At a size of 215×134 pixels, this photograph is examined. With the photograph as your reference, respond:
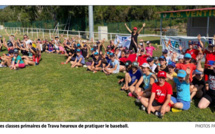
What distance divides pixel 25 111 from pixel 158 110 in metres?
3.54

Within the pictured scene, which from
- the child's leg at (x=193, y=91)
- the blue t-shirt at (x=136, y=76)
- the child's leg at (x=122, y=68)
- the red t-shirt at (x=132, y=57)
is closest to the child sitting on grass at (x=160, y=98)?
the child's leg at (x=193, y=91)

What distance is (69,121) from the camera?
15.7 feet

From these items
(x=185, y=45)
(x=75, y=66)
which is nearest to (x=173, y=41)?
(x=185, y=45)

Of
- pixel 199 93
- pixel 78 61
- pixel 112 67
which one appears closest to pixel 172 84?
pixel 199 93

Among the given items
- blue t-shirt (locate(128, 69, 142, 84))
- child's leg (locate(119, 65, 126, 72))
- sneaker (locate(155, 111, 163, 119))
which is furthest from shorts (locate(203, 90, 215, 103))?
child's leg (locate(119, 65, 126, 72))

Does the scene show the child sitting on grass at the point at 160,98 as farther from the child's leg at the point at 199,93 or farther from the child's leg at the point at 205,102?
the child's leg at the point at 199,93

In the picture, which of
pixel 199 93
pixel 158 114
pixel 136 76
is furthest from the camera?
pixel 136 76

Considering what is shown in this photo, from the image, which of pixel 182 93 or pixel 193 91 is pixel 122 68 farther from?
pixel 182 93

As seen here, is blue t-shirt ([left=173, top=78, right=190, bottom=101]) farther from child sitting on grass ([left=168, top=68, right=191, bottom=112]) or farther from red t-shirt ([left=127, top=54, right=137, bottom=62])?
red t-shirt ([left=127, top=54, right=137, bottom=62])

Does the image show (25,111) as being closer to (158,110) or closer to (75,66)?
(158,110)

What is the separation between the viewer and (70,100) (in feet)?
19.8

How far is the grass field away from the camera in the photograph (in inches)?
197

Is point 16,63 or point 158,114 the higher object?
point 16,63

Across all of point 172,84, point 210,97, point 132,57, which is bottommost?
point 210,97
